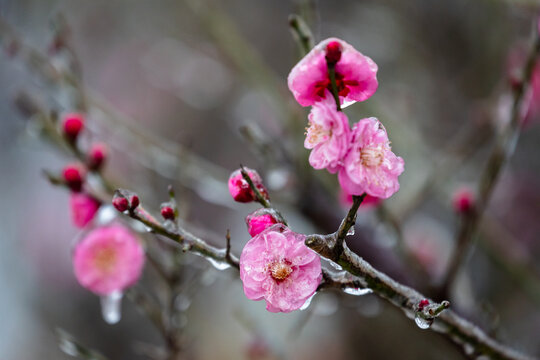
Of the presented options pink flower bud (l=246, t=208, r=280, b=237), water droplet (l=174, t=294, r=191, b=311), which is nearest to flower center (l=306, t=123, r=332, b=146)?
pink flower bud (l=246, t=208, r=280, b=237)

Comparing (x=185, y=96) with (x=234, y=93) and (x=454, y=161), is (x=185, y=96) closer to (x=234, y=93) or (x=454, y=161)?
(x=234, y=93)

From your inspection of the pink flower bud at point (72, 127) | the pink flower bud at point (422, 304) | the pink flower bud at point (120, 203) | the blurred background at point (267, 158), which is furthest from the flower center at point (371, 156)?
the pink flower bud at point (72, 127)

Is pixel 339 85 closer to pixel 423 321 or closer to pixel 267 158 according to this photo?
pixel 423 321

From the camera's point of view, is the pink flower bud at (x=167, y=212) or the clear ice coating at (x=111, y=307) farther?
the clear ice coating at (x=111, y=307)

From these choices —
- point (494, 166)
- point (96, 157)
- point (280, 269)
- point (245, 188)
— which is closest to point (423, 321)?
point (280, 269)

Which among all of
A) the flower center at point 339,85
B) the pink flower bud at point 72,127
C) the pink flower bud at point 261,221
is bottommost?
the pink flower bud at point 72,127

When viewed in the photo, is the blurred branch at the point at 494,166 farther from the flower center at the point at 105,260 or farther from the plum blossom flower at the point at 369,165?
the flower center at the point at 105,260

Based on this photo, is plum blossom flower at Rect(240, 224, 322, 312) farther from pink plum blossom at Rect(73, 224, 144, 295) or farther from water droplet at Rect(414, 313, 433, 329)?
pink plum blossom at Rect(73, 224, 144, 295)

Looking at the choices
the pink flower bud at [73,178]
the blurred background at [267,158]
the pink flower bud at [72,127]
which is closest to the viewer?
the pink flower bud at [73,178]
